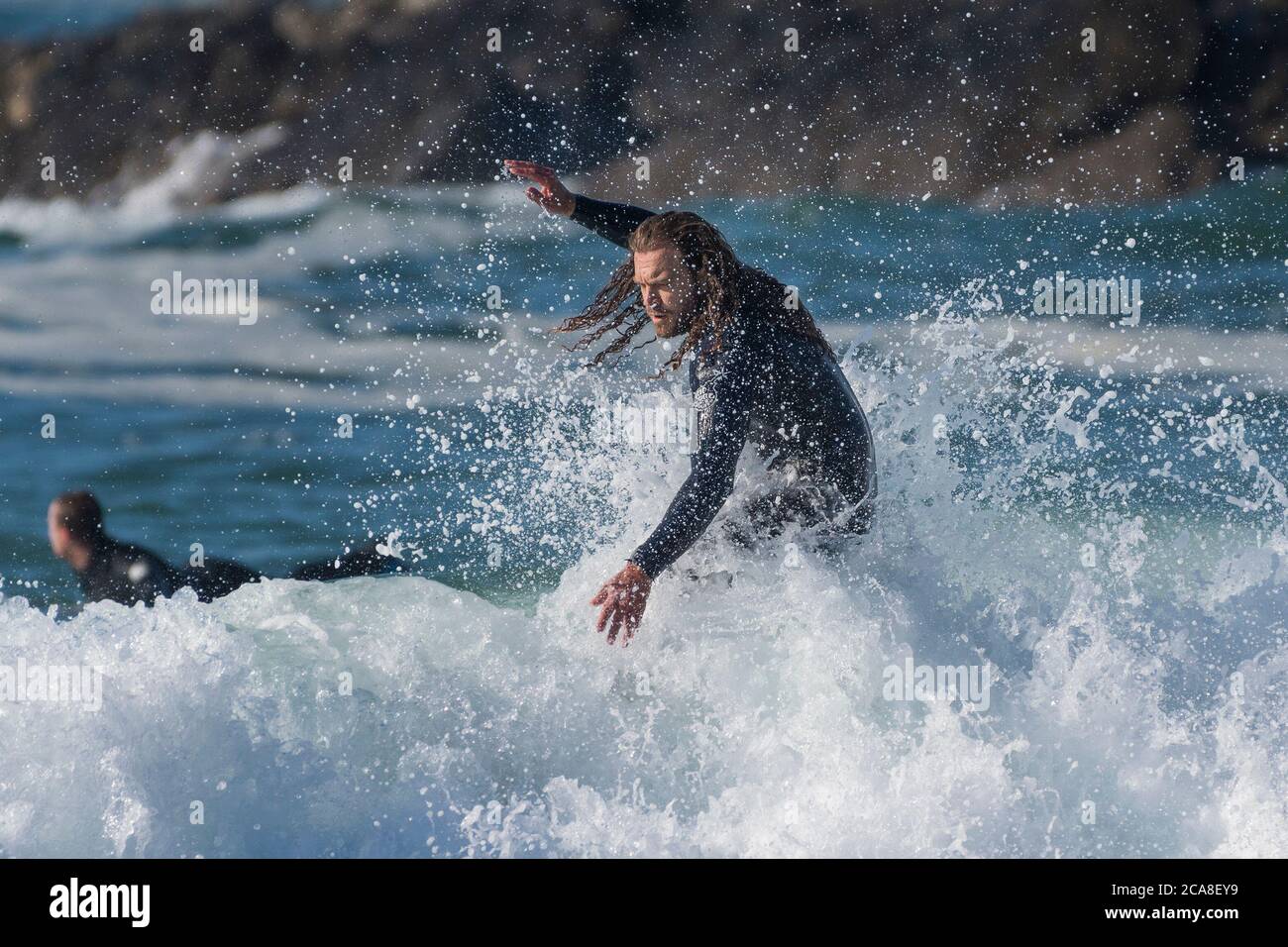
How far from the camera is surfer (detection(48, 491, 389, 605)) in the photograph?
5.49 metres

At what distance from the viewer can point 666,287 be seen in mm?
3586

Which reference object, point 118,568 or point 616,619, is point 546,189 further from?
point 118,568

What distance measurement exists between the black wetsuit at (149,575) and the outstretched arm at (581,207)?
2.39 meters

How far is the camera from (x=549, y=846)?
3.56 metres

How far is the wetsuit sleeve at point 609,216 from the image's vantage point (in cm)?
417

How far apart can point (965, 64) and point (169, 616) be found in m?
7.66

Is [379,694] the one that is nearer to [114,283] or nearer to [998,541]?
[998,541]

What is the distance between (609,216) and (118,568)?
3032 millimetres

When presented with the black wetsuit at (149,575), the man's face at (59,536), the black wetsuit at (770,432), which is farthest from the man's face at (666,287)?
the man's face at (59,536)

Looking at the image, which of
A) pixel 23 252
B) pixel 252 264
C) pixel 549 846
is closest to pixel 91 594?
pixel 549 846

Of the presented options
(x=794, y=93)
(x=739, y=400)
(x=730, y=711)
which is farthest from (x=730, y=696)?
(x=794, y=93)

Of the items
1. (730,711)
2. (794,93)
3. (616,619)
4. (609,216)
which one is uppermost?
(794,93)

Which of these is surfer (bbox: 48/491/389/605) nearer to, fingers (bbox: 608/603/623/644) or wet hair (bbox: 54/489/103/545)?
wet hair (bbox: 54/489/103/545)

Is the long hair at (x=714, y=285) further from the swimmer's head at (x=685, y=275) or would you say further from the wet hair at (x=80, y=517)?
the wet hair at (x=80, y=517)
